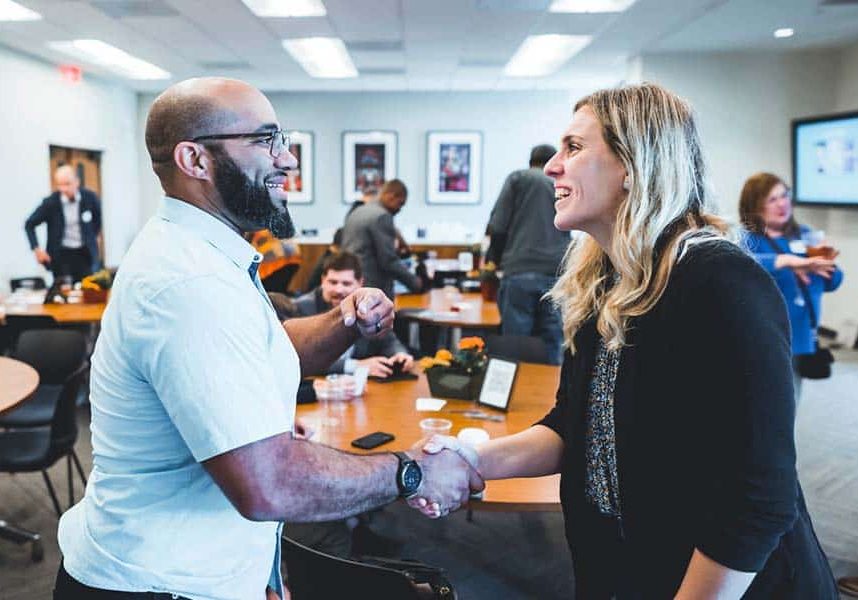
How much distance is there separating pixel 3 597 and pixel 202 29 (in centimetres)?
544

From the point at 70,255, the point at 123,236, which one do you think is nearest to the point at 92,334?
the point at 70,255

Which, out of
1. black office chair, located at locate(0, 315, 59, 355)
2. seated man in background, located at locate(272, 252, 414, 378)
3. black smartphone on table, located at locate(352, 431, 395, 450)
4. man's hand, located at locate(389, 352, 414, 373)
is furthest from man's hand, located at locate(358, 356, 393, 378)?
black office chair, located at locate(0, 315, 59, 355)

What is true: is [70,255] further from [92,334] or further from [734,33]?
[734,33]

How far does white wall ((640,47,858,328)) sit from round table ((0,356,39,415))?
7.04 meters

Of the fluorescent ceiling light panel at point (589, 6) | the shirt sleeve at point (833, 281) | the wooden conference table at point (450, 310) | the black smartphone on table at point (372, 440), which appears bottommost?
the wooden conference table at point (450, 310)

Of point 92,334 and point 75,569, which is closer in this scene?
point 75,569

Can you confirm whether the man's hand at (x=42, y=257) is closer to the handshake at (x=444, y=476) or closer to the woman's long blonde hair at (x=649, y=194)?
the handshake at (x=444, y=476)

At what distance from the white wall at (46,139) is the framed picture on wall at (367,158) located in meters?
3.24

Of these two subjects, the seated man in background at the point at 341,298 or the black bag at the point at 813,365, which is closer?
the seated man in background at the point at 341,298

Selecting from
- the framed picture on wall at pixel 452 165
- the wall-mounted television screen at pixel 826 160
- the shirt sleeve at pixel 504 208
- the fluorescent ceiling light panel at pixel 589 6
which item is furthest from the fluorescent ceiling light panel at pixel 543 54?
the shirt sleeve at pixel 504 208

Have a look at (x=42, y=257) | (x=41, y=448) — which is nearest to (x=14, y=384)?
(x=41, y=448)

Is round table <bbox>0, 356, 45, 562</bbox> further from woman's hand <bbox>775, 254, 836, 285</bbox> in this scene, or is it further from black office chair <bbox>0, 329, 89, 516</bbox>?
woman's hand <bbox>775, 254, 836, 285</bbox>

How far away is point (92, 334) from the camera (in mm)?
5547

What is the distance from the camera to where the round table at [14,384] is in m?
2.60
